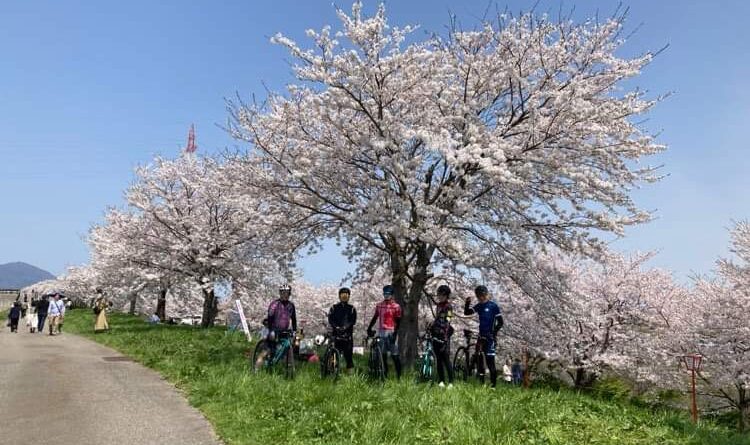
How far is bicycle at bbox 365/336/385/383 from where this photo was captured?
10.3m

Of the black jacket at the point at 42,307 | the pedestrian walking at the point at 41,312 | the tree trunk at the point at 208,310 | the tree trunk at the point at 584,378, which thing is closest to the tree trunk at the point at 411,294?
the tree trunk at the point at 208,310

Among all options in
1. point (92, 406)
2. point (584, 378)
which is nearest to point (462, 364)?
point (92, 406)

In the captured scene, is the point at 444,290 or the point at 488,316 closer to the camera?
the point at 444,290

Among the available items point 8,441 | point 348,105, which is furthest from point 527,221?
point 8,441

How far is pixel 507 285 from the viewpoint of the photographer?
1467 cm

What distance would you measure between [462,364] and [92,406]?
7.46 metres

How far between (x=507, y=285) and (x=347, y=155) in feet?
17.9

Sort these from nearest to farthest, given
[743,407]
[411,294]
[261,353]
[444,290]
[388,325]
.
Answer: [444,290] → [388,325] → [261,353] → [411,294] → [743,407]

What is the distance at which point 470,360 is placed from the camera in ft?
39.8

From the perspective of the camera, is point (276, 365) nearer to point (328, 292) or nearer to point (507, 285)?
point (507, 285)

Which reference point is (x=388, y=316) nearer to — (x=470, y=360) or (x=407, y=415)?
(x=470, y=360)

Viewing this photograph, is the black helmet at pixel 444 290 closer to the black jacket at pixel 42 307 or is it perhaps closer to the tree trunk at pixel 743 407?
the tree trunk at pixel 743 407

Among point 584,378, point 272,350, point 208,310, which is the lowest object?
point 584,378

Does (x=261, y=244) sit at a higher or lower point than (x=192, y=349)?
higher
